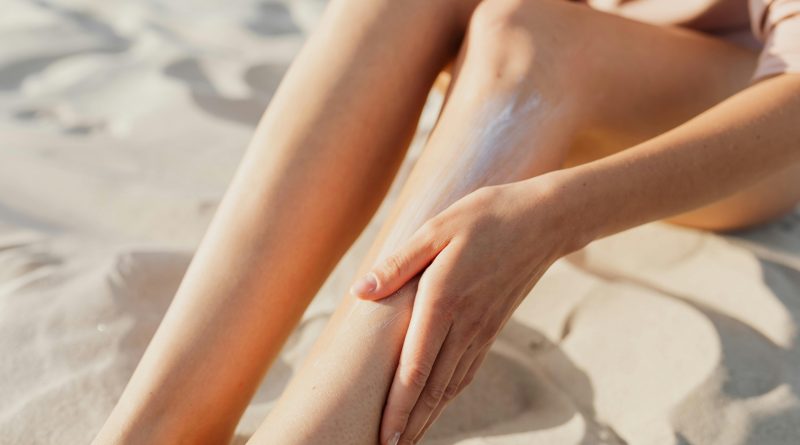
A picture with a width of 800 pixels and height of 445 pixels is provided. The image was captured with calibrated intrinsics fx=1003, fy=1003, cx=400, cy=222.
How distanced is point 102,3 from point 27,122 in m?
0.68

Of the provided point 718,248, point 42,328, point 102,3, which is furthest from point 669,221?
point 102,3

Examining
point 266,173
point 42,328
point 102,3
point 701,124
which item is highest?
point 701,124

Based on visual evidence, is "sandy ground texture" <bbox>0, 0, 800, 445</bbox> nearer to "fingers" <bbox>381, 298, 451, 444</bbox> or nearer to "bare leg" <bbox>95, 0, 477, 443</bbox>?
"bare leg" <bbox>95, 0, 477, 443</bbox>

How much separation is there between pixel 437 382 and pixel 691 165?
0.38 metres

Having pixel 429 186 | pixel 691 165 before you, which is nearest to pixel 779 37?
pixel 691 165

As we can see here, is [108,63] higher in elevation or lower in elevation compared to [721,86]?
lower

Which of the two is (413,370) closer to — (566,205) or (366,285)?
(366,285)

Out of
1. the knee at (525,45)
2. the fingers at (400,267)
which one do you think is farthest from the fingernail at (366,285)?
the knee at (525,45)

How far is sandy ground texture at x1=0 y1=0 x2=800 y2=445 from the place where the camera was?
1.21 meters

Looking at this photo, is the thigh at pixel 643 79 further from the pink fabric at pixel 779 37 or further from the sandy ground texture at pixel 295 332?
the sandy ground texture at pixel 295 332

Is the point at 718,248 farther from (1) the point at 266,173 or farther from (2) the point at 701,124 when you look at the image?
(1) the point at 266,173

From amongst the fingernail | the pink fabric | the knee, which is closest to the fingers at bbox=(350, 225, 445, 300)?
the fingernail

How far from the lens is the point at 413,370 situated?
3.02 ft

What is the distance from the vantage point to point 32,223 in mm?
1597
